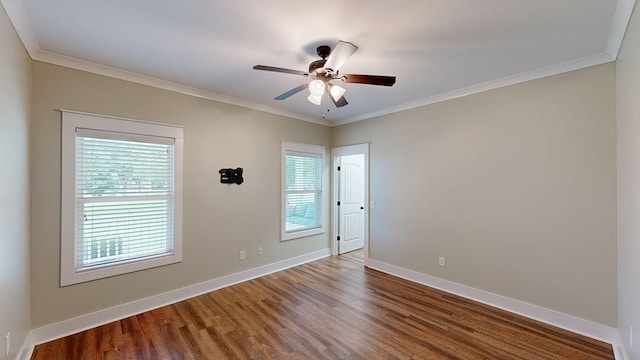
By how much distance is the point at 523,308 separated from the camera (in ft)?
9.42

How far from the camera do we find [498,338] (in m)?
2.45

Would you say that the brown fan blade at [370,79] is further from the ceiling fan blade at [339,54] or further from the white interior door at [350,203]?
the white interior door at [350,203]

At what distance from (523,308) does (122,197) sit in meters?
4.43

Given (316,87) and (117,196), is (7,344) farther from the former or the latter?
(316,87)

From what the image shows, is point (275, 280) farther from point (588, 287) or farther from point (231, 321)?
point (588, 287)

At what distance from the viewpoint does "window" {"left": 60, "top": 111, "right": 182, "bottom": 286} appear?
2574 millimetres

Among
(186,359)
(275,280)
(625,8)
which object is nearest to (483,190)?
(625,8)

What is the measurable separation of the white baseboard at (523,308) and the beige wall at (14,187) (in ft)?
13.1

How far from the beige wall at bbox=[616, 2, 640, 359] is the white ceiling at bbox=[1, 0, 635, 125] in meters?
0.28

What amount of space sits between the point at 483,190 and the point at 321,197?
261cm

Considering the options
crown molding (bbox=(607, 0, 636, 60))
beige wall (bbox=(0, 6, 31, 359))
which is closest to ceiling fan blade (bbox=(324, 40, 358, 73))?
crown molding (bbox=(607, 0, 636, 60))

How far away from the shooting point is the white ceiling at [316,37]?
179cm

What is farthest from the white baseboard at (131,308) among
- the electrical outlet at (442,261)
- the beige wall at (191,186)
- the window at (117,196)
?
the electrical outlet at (442,261)

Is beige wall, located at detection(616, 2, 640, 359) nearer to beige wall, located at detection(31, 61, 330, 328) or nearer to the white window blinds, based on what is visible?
beige wall, located at detection(31, 61, 330, 328)
